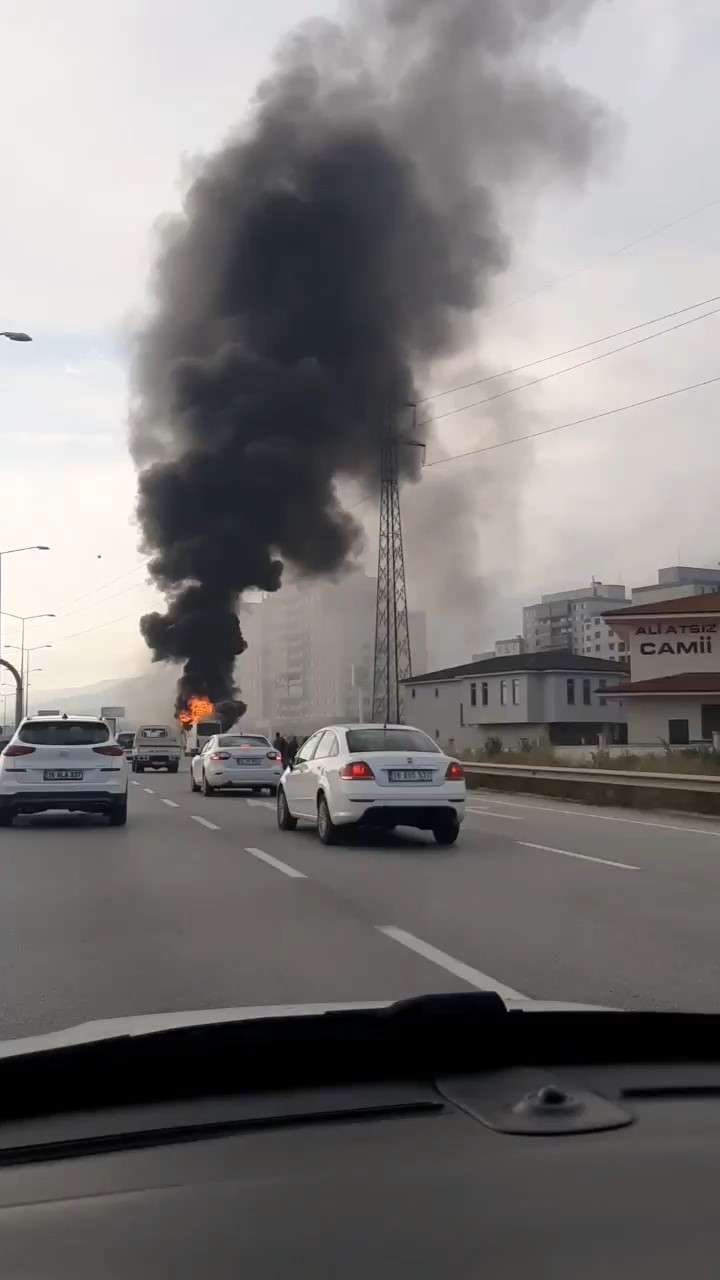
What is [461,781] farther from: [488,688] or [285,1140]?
[488,688]

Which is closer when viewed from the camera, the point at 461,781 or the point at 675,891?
the point at 675,891

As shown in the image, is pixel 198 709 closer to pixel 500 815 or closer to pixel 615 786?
pixel 615 786

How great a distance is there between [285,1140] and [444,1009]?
1.89ft

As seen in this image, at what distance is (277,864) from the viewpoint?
499 inches

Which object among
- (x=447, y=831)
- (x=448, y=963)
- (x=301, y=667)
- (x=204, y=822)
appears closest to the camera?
(x=448, y=963)

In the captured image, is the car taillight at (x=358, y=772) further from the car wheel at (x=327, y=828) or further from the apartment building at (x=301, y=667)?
the apartment building at (x=301, y=667)

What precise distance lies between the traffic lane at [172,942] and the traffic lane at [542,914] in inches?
20.0

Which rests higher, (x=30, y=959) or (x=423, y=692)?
(x=423, y=692)

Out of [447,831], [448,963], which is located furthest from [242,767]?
[448,963]

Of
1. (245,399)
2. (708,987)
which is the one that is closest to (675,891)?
(708,987)

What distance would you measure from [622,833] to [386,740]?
3.78m

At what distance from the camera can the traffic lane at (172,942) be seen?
631 cm

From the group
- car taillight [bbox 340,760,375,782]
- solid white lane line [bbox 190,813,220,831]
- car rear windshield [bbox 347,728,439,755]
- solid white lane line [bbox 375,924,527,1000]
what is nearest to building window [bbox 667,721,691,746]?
solid white lane line [bbox 190,813,220,831]

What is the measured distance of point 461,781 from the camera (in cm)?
1434
